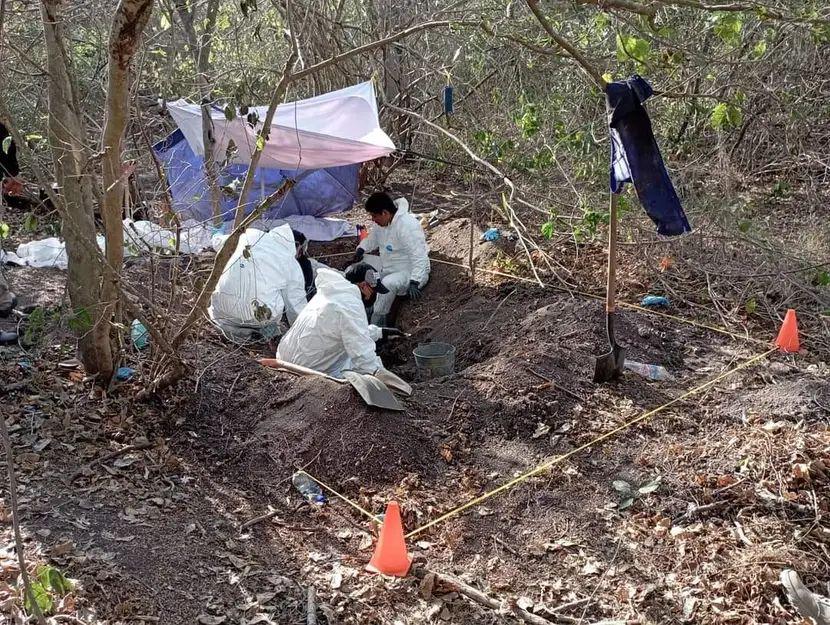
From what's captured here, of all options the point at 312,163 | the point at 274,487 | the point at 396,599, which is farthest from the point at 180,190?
the point at 396,599

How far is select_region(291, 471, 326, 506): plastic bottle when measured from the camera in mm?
3736

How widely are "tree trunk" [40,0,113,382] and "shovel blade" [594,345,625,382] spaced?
9.25 ft

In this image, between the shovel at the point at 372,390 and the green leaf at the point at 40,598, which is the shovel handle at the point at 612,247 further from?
the green leaf at the point at 40,598

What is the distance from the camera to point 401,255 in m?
7.07

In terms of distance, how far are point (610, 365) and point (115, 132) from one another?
10.0ft

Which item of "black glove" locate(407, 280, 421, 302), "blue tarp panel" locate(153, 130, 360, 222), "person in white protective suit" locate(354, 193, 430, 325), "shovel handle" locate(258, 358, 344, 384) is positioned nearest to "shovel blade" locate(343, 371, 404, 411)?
"shovel handle" locate(258, 358, 344, 384)

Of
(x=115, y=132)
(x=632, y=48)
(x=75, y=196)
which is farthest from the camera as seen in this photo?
(x=75, y=196)

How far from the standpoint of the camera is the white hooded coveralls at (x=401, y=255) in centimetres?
695

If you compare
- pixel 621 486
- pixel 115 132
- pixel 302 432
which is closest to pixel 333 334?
pixel 302 432

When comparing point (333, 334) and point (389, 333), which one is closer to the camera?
point (333, 334)

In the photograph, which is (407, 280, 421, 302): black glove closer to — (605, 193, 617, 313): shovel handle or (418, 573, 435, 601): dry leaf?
(605, 193, 617, 313): shovel handle

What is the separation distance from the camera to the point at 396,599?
308 cm

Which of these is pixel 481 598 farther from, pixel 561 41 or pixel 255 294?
pixel 255 294

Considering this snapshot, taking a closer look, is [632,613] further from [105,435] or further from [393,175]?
[393,175]
